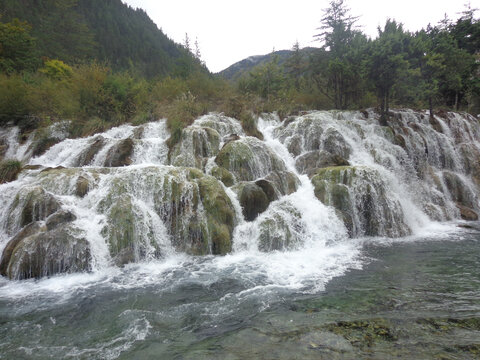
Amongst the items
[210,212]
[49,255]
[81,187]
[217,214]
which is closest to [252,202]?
[217,214]

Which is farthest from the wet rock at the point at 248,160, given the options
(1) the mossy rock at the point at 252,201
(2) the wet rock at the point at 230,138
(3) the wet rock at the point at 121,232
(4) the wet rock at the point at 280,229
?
(3) the wet rock at the point at 121,232

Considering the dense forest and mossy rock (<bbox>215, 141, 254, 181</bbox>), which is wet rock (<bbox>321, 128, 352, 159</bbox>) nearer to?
the dense forest

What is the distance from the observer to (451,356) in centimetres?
272

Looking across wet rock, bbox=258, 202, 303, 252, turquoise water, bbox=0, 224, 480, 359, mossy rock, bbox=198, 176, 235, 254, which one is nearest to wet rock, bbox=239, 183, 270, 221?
wet rock, bbox=258, 202, 303, 252

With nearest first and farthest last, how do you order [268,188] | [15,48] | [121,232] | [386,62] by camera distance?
[121,232] < [268,188] < [386,62] < [15,48]

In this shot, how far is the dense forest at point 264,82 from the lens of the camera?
13.8m

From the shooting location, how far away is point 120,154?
10562 mm

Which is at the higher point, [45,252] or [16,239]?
[16,239]

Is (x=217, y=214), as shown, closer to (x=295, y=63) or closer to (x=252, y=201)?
(x=252, y=201)

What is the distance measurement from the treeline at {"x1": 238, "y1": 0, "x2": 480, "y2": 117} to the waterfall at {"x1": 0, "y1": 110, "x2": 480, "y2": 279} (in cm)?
322

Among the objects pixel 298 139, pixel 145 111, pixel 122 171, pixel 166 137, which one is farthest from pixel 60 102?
pixel 298 139

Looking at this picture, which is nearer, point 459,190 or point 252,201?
point 252,201

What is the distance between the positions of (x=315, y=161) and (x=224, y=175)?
432 centimetres

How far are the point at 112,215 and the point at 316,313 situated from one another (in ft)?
19.1
